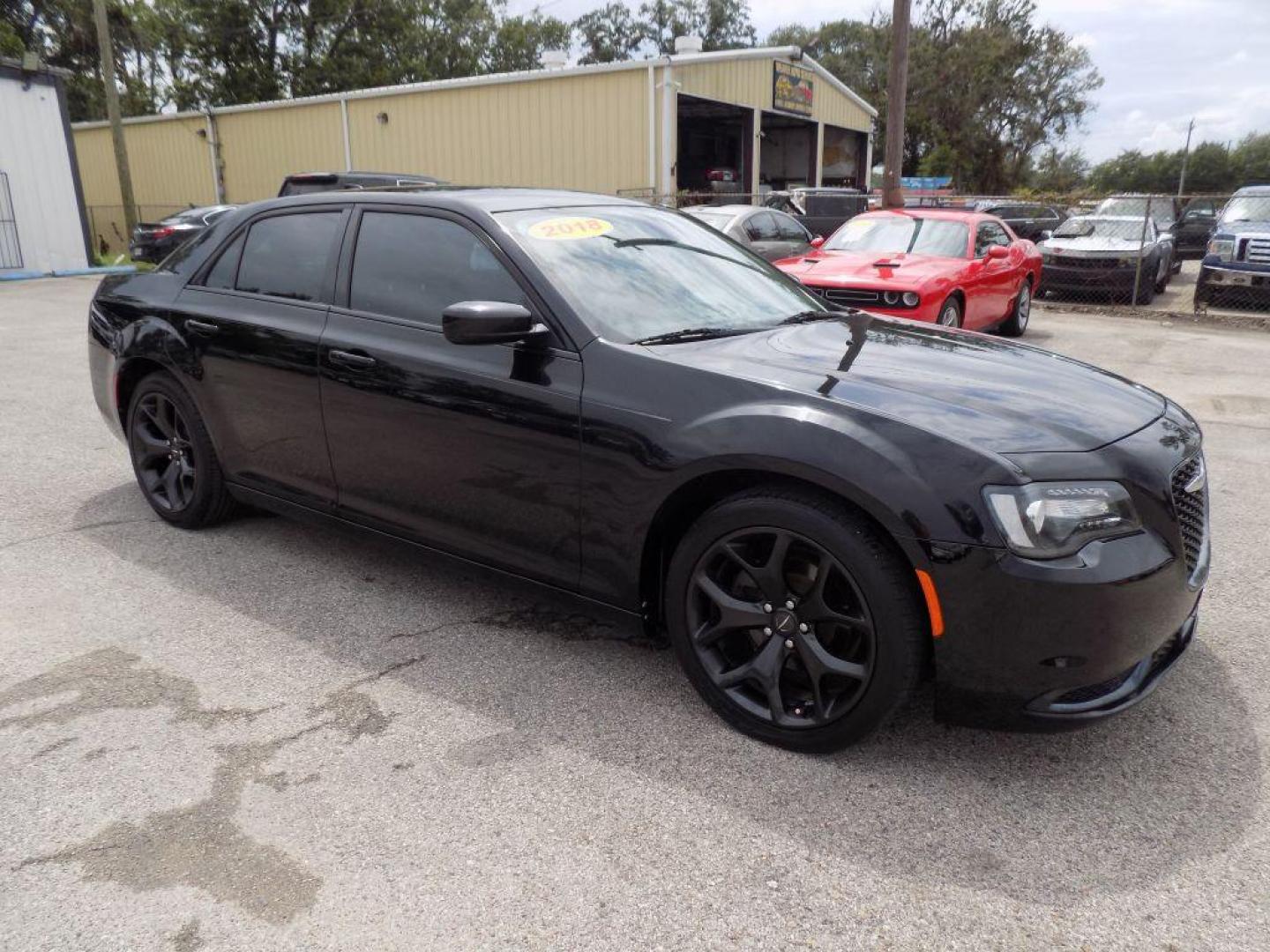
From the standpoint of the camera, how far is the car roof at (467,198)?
3.46 metres

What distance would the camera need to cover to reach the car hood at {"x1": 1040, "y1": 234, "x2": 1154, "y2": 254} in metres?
14.1

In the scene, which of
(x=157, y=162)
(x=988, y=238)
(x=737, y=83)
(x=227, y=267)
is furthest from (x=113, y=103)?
(x=227, y=267)

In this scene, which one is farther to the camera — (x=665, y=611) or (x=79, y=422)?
(x=79, y=422)

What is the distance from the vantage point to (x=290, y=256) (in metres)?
3.91

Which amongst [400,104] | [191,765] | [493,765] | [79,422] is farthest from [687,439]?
[400,104]

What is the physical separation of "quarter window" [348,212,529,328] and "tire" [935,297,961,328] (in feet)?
20.5

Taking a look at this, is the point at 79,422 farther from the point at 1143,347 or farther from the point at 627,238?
the point at 1143,347

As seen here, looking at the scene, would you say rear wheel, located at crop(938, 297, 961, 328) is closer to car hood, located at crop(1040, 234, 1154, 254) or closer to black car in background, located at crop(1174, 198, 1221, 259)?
car hood, located at crop(1040, 234, 1154, 254)

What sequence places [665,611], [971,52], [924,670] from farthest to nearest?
[971,52] < [665,611] < [924,670]

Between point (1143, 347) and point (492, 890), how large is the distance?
35.2ft

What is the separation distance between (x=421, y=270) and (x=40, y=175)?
1968cm

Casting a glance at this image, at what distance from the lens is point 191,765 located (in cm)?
267

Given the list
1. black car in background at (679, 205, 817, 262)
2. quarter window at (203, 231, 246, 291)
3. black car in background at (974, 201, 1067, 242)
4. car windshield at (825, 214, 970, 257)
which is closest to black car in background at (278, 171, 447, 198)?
black car in background at (679, 205, 817, 262)

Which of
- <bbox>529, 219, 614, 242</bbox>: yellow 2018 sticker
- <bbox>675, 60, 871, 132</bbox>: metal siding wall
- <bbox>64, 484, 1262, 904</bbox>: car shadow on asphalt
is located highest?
<bbox>675, 60, 871, 132</bbox>: metal siding wall
